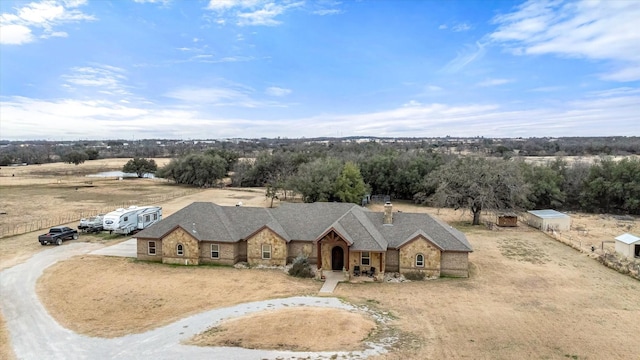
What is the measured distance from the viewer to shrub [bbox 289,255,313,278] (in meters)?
28.6

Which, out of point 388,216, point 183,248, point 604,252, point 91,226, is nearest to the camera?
point 183,248

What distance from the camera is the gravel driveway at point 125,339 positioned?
17.3 metres

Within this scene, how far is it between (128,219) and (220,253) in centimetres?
1470

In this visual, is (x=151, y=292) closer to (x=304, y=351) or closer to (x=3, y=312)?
(x=3, y=312)

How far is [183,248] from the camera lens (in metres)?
Answer: 31.2

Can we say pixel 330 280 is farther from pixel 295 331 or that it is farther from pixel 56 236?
pixel 56 236

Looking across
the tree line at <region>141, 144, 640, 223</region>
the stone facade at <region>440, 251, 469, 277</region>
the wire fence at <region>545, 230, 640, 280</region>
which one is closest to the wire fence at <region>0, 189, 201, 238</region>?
the tree line at <region>141, 144, 640, 223</region>

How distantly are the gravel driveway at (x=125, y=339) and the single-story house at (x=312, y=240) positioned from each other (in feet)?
18.3

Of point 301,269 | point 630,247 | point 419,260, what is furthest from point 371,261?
point 630,247

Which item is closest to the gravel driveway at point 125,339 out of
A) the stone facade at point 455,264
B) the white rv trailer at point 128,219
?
the stone facade at point 455,264

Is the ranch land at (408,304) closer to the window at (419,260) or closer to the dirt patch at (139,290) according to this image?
the dirt patch at (139,290)

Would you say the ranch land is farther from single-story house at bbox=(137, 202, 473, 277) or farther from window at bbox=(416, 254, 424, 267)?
window at bbox=(416, 254, 424, 267)

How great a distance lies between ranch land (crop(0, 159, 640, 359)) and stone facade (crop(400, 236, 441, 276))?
122 centimetres


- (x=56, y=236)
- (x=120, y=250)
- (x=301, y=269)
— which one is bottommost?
(x=120, y=250)
